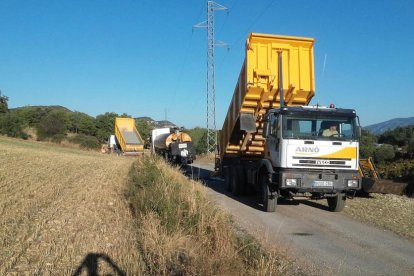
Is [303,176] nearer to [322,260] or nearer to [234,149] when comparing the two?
[322,260]

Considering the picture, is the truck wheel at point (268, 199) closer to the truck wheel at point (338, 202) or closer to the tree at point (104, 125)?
the truck wheel at point (338, 202)

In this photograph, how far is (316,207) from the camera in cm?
1273

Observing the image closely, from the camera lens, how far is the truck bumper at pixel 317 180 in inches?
430

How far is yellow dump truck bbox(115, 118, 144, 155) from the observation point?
3891 centimetres

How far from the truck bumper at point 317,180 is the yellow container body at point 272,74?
10.2 feet

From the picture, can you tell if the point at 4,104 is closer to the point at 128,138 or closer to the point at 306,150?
the point at 128,138

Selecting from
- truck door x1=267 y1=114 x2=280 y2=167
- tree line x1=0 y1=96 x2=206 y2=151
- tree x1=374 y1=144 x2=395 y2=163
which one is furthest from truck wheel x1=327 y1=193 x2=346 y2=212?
tree line x1=0 y1=96 x2=206 y2=151

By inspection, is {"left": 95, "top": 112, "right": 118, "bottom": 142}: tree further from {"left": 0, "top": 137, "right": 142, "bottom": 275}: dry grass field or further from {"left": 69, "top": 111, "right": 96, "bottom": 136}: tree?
{"left": 0, "top": 137, "right": 142, "bottom": 275}: dry grass field

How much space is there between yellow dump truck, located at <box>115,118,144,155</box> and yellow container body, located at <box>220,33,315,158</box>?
25.2 meters

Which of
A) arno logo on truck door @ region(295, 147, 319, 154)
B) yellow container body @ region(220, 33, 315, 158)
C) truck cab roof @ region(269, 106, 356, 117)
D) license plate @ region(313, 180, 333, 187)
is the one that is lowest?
license plate @ region(313, 180, 333, 187)

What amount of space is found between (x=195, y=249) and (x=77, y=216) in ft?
12.1

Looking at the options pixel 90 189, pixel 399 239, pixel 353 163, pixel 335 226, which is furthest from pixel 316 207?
pixel 90 189

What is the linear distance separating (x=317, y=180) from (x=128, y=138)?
3039 centimetres

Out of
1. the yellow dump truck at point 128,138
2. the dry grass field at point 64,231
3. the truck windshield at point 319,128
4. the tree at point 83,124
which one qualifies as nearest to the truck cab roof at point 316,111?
the truck windshield at point 319,128
